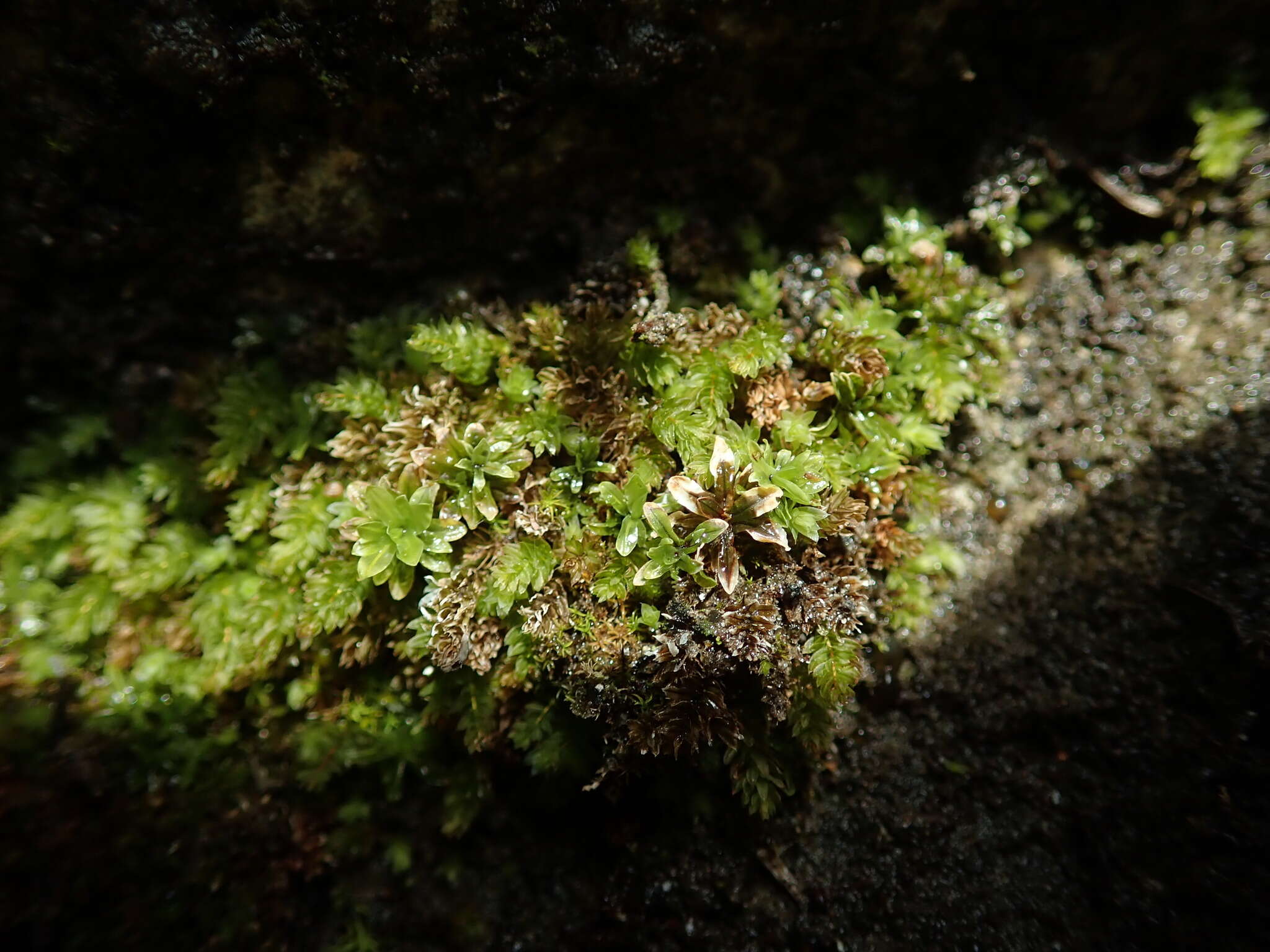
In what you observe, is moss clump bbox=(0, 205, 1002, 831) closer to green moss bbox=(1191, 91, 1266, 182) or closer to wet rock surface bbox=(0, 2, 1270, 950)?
wet rock surface bbox=(0, 2, 1270, 950)

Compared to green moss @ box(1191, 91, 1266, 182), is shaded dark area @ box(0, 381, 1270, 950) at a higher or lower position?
lower

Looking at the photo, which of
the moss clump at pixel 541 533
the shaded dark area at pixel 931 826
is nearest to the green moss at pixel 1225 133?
the moss clump at pixel 541 533

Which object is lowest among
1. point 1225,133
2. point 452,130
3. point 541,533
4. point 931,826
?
point 931,826

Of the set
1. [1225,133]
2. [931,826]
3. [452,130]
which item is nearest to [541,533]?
[452,130]

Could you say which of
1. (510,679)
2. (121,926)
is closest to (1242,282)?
(510,679)

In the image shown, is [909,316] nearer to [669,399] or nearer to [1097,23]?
[669,399]

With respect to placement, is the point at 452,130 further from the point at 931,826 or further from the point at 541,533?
the point at 931,826

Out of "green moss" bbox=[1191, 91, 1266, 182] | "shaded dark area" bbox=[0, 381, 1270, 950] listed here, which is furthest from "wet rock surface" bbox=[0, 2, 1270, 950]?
"green moss" bbox=[1191, 91, 1266, 182]

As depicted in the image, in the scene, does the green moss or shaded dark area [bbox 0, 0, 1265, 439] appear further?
the green moss
